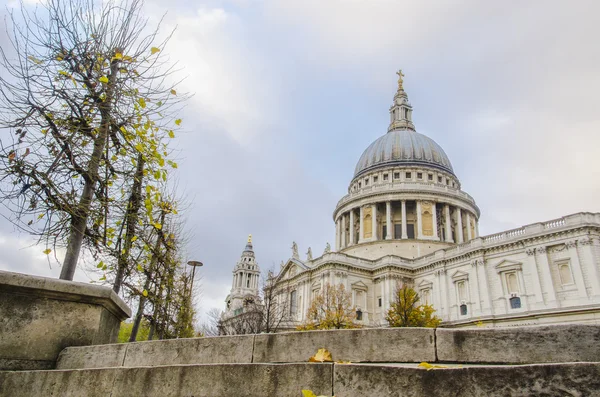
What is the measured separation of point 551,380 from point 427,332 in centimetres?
161

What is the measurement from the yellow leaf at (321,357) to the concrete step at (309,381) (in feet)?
2.46

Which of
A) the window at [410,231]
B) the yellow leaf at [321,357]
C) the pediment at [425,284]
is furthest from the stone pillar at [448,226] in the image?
the yellow leaf at [321,357]

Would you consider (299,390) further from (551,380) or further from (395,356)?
(551,380)

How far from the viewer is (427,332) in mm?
4523

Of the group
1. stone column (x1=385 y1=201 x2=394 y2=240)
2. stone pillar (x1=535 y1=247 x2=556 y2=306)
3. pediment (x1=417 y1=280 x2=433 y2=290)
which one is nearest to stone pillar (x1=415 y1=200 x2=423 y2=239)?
stone column (x1=385 y1=201 x2=394 y2=240)

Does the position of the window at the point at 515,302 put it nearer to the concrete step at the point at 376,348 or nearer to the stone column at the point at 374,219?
the stone column at the point at 374,219

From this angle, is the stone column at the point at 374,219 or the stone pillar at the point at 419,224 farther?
the stone column at the point at 374,219

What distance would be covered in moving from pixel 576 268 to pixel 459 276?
10679mm

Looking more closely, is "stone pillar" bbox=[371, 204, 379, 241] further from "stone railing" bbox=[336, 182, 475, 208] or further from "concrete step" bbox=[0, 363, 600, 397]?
"concrete step" bbox=[0, 363, 600, 397]

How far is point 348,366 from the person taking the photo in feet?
11.8

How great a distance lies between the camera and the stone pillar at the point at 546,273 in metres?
34.4

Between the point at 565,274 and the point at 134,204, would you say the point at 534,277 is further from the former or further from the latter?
the point at 134,204

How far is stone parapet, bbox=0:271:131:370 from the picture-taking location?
198 inches

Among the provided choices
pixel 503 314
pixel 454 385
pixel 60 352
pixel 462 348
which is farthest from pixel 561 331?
pixel 503 314
